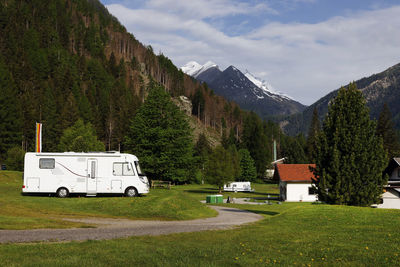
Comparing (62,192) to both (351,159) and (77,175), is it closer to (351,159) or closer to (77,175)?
Result: (77,175)

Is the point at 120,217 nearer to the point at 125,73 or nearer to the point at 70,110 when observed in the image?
the point at 70,110

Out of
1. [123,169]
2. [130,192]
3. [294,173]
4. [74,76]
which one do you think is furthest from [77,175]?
[74,76]

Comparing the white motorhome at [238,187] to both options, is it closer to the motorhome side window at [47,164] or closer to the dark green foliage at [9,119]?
the dark green foliage at [9,119]

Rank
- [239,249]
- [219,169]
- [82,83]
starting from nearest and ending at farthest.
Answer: [239,249], [219,169], [82,83]

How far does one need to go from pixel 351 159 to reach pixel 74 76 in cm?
10651

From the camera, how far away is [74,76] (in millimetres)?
118625

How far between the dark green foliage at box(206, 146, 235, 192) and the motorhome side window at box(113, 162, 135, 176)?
4303cm

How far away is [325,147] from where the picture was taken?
27.5m

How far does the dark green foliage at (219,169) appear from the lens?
7069 cm

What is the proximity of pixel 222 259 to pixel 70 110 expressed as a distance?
279 ft

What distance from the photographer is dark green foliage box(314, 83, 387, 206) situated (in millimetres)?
26422

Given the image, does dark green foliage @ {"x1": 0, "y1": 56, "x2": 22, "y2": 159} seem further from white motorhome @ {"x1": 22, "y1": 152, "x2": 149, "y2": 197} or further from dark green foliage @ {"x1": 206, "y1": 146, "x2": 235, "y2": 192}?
white motorhome @ {"x1": 22, "y1": 152, "x2": 149, "y2": 197}

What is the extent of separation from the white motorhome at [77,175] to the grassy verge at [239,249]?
44.6 ft

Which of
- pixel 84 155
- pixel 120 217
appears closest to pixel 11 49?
pixel 84 155
